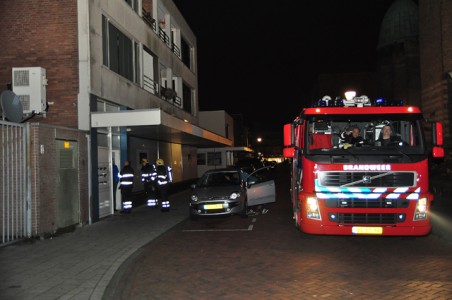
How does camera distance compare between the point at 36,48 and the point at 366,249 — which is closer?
the point at 366,249

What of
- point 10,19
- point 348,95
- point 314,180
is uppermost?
point 10,19

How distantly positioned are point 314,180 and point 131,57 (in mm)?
11166

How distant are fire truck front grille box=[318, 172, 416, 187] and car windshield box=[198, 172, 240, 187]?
5.63 meters

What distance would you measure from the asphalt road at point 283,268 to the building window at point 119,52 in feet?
22.4

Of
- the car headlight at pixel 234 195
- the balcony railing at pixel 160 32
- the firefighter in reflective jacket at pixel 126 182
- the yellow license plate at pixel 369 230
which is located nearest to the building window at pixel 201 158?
the balcony railing at pixel 160 32

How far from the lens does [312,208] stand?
804 centimetres

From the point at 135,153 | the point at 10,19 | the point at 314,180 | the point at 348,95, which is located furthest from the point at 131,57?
the point at 314,180

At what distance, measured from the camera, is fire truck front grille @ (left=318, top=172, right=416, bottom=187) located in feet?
25.7

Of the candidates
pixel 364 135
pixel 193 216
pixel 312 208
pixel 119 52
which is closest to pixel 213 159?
pixel 119 52

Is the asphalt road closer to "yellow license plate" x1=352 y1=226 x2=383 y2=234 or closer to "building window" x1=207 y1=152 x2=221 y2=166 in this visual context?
"yellow license plate" x1=352 y1=226 x2=383 y2=234

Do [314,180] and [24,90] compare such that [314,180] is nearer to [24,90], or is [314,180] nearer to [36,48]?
[24,90]

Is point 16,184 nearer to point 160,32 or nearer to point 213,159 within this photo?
point 160,32

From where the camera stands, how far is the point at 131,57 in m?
16.9

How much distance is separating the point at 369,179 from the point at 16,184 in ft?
24.3
